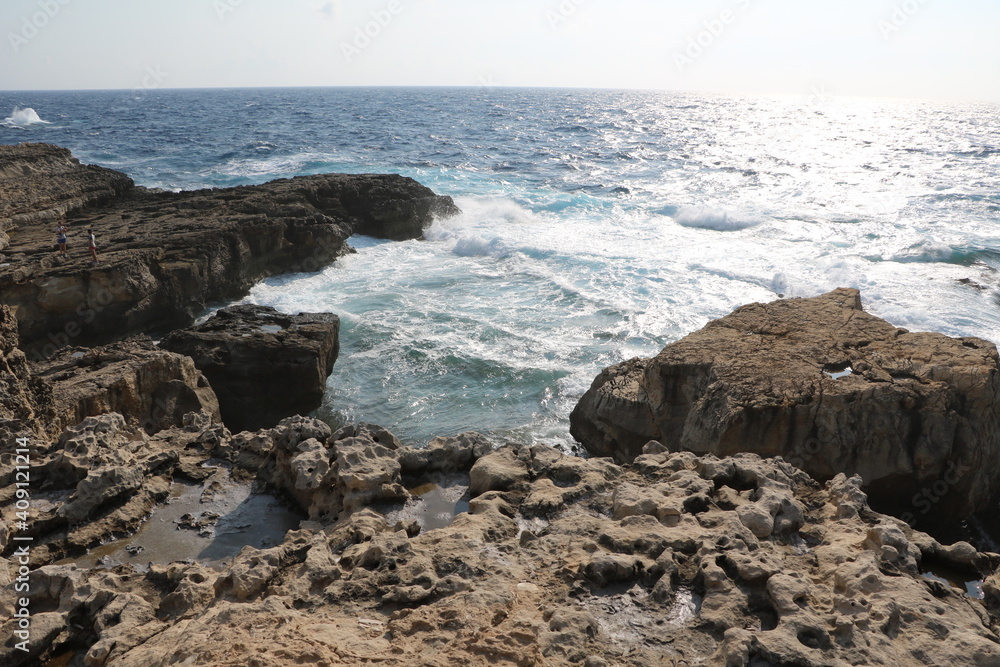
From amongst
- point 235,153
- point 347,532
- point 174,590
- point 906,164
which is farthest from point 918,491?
point 235,153

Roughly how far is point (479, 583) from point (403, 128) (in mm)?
53203

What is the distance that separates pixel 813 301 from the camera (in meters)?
8.43

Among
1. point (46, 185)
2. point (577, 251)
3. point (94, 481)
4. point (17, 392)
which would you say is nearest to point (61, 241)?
point (46, 185)

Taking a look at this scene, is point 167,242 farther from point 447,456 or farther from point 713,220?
point 713,220

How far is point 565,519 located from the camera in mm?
4664

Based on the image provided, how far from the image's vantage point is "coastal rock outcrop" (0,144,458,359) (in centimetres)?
1154

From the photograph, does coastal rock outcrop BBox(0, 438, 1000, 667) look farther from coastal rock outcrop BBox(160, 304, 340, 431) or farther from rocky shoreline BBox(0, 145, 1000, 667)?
coastal rock outcrop BBox(160, 304, 340, 431)

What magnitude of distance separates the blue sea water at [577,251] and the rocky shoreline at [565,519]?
9.72 ft

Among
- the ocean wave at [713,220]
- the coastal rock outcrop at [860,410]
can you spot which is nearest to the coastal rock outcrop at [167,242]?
the ocean wave at [713,220]

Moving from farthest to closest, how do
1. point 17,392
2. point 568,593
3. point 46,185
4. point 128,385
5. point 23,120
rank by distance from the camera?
point 23,120 < point 46,185 < point 128,385 < point 17,392 < point 568,593

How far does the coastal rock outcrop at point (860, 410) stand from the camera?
6.39 metres

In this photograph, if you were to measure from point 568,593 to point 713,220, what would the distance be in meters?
20.6

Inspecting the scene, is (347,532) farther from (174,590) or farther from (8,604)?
(8,604)

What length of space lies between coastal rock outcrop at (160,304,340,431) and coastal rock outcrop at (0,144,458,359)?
2.92 meters
